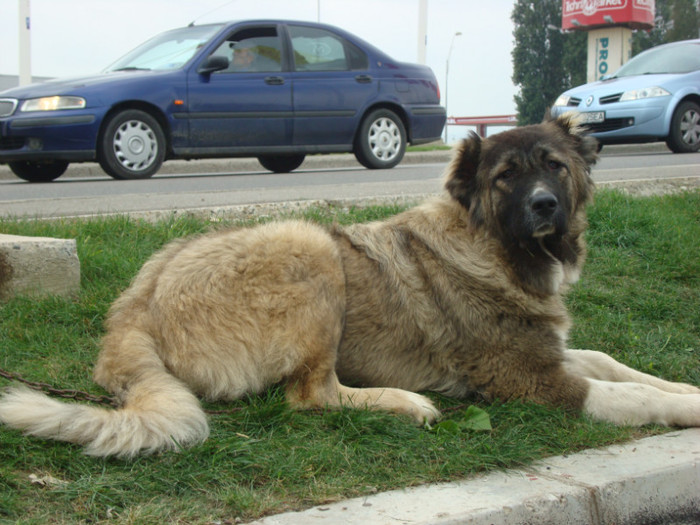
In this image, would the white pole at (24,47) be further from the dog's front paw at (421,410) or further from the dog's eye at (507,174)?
the dog's front paw at (421,410)

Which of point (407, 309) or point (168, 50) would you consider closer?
point (407, 309)

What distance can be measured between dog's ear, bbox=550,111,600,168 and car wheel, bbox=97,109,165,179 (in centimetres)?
683

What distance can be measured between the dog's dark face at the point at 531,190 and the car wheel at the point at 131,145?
6650 mm

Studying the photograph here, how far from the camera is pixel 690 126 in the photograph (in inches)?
542

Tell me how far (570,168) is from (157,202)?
12.1 feet

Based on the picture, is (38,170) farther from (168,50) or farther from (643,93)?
(643,93)

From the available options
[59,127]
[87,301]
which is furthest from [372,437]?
[59,127]

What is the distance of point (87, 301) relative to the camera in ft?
14.7

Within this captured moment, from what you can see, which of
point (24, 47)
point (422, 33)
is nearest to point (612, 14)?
point (422, 33)

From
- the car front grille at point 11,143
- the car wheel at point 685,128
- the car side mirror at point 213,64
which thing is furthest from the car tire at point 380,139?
the car wheel at point 685,128

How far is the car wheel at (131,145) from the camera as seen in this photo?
955 centimetres

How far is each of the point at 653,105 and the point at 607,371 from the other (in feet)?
35.7

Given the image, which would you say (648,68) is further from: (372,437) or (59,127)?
(372,437)

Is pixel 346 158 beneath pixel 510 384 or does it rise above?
above
